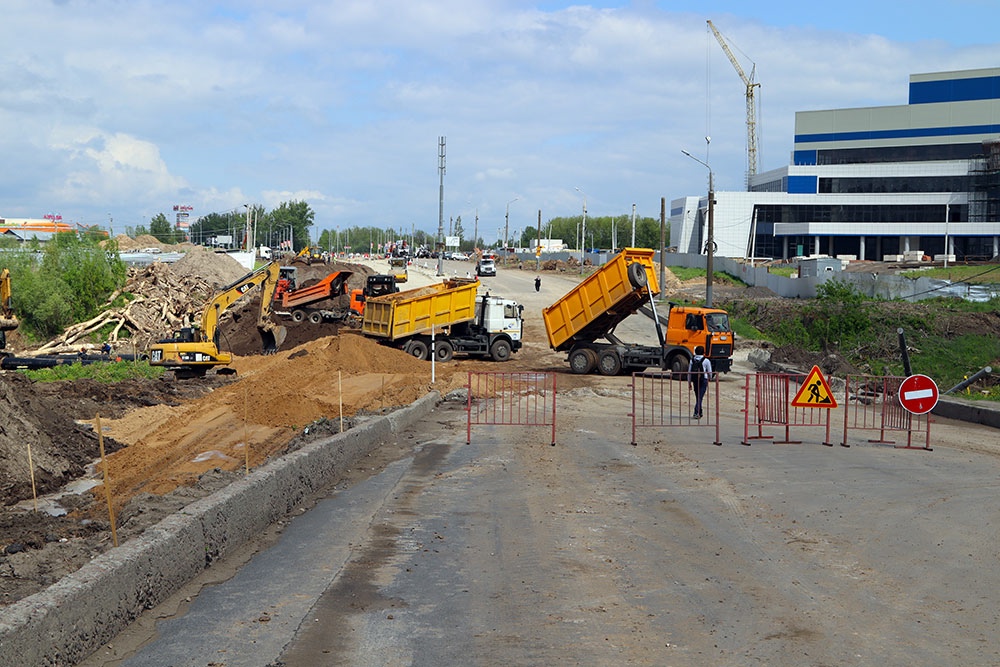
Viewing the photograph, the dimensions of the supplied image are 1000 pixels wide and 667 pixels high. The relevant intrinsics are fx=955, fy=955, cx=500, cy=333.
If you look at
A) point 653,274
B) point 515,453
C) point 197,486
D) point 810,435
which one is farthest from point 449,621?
point 653,274

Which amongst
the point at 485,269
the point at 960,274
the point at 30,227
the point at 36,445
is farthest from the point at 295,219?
the point at 36,445

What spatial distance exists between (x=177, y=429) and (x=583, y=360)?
16.5 m

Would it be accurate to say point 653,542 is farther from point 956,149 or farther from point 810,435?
point 956,149

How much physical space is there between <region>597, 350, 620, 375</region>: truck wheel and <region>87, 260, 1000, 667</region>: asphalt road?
56.1ft

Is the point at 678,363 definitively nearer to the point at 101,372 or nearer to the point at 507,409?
the point at 507,409

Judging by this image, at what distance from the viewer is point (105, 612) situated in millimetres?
7008

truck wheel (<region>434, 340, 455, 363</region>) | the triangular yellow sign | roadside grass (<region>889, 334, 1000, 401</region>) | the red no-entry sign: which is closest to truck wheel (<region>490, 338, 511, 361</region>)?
truck wheel (<region>434, 340, 455, 363</region>)

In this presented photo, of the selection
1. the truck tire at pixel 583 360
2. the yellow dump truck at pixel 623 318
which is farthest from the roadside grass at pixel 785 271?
the truck tire at pixel 583 360

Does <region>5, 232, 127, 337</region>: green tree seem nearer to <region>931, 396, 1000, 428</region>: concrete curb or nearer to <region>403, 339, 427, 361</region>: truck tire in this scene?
<region>403, 339, 427, 361</region>: truck tire

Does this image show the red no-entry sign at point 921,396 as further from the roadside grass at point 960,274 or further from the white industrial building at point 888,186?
the white industrial building at point 888,186

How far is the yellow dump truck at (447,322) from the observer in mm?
35812

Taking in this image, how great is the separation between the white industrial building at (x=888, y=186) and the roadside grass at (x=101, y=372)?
82.7 metres

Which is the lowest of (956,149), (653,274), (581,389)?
(581,389)

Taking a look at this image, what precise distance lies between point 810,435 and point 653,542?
35.6 ft
